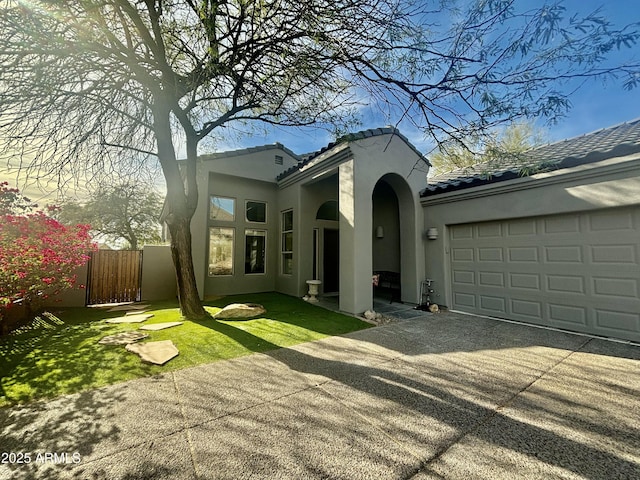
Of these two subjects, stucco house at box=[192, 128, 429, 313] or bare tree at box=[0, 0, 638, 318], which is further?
stucco house at box=[192, 128, 429, 313]

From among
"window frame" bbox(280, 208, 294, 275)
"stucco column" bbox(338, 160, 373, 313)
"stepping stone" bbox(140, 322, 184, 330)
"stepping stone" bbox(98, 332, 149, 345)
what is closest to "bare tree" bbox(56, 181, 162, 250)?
"window frame" bbox(280, 208, 294, 275)

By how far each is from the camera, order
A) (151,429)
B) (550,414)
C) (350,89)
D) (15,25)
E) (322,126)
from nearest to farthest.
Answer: (151,429) → (550,414) → (15,25) → (350,89) → (322,126)

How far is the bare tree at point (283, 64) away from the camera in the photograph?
2922 millimetres

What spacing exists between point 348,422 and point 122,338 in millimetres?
4420

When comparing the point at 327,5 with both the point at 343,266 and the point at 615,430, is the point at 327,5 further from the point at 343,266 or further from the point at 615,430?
the point at 615,430

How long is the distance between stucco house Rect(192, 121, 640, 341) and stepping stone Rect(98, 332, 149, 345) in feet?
12.2

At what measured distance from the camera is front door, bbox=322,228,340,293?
9.58 m

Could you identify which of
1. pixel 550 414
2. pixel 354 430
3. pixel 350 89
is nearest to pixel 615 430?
pixel 550 414

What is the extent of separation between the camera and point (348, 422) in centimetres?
241

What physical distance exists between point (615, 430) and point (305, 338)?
153 inches

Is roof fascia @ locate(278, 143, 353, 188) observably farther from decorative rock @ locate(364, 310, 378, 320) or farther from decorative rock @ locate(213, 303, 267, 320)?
decorative rock @ locate(213, 303, 267, 320)

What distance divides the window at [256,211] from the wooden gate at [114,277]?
3.84 meters

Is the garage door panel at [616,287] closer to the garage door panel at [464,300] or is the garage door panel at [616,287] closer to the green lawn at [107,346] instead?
the garage door panel at [464,300]

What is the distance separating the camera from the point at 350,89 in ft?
14.8
